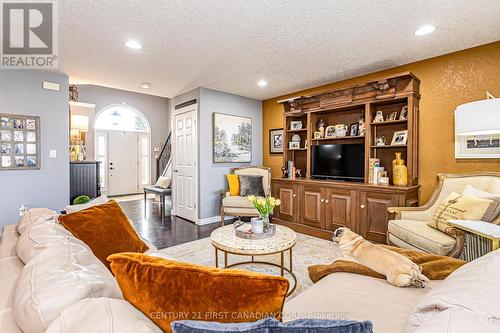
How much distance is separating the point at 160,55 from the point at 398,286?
10.8 ft

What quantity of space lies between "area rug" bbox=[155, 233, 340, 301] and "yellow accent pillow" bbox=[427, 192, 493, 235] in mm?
1135

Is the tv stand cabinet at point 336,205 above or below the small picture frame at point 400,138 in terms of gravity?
below

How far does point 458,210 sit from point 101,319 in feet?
9.23

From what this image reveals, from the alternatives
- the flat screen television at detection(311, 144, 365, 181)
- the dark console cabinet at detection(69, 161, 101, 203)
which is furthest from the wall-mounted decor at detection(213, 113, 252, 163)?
the dark console cabinet at detection(69, 161, 101, 203)

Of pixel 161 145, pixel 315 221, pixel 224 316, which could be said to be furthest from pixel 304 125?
pixel 161 145

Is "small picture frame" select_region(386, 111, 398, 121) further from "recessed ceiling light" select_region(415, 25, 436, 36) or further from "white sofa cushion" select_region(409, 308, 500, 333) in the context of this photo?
"white sofa cushion" select_region(409, 308, 500, 333)

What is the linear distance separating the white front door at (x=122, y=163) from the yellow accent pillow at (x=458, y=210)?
7600 mm

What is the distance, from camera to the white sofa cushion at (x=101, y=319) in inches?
23.6

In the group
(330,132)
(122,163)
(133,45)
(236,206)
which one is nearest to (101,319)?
(133,45)

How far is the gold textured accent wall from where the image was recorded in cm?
279

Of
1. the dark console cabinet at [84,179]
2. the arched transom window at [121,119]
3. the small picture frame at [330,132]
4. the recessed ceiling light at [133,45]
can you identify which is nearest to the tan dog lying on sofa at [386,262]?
the small picture frame at [330,132]

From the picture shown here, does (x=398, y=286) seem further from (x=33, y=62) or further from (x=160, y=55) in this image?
(x=33, y=62)

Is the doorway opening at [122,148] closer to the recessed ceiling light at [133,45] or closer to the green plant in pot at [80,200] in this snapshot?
the green plant in pot at [80,200]

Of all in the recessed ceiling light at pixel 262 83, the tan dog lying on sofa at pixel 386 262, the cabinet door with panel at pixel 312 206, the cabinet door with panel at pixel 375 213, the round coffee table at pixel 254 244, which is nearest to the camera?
the tan dog lying on sofa at pixel 386 262
